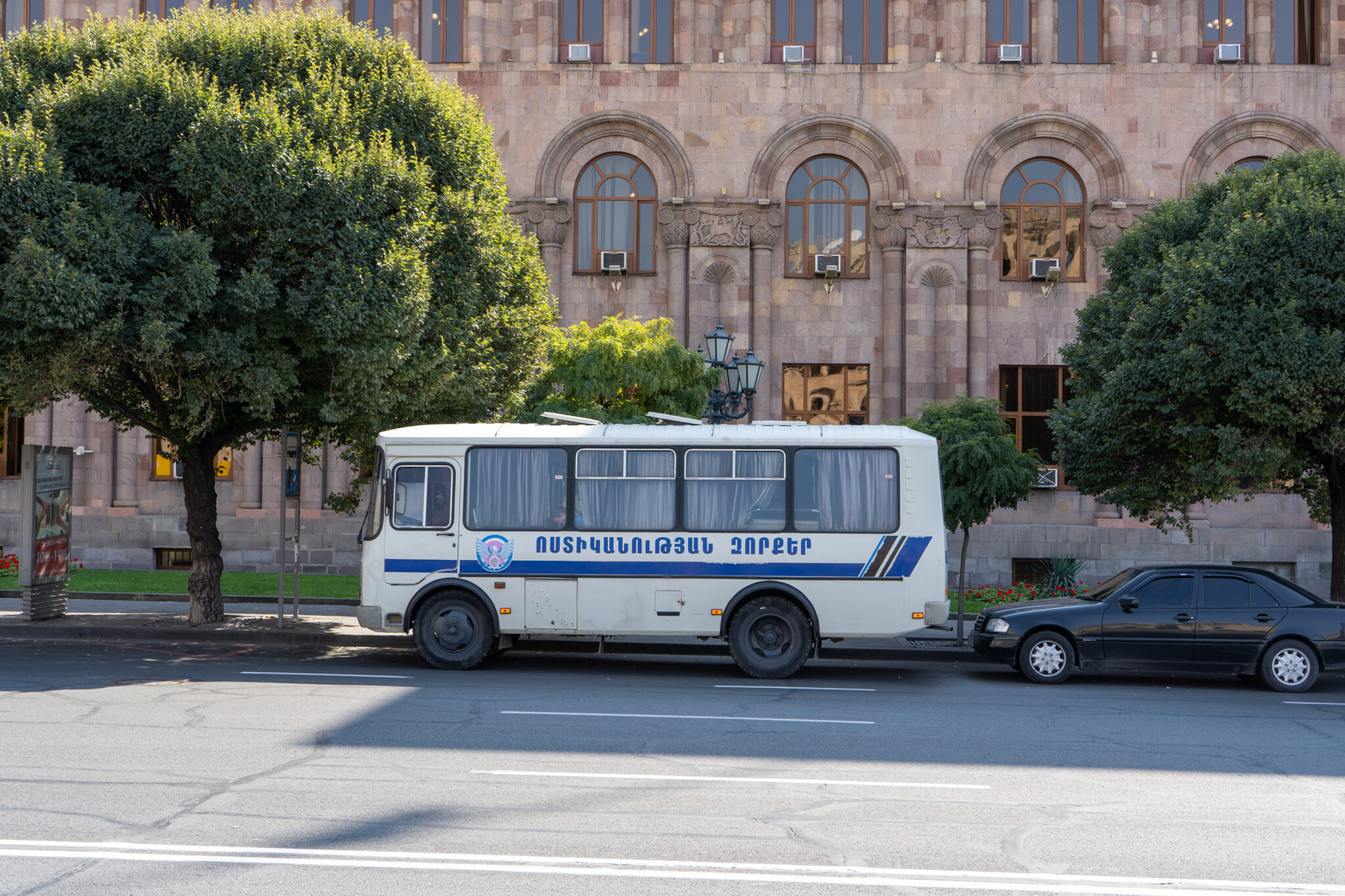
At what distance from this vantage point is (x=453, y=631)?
45.4 feet

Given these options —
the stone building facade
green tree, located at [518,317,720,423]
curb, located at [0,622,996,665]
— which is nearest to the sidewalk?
curb, located at [0,622,996,665]

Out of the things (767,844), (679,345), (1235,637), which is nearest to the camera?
(767,844)

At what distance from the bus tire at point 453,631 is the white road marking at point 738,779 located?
5.81m

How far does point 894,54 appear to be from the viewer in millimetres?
26109

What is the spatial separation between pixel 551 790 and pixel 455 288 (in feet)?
32.7

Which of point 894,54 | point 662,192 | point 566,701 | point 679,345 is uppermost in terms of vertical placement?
point 894,54

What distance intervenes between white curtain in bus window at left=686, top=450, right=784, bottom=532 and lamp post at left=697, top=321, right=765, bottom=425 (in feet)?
8.39

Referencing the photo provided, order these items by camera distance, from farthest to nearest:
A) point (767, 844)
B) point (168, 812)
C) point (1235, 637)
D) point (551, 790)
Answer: point (1235, 637)
point (551, 790)
point (168, 812)
point (767, 844)

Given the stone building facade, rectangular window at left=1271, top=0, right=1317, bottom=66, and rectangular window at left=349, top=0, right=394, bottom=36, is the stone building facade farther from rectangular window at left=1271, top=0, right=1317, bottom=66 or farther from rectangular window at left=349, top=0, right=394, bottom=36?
rectangular window at left=349, top=0, right=394, bottom=36

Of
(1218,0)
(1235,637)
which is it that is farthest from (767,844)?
(1218,0)

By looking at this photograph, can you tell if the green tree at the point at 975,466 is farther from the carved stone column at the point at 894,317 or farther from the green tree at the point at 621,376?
the carved stone column at the point at 894,317

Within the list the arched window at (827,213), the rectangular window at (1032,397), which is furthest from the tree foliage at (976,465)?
the arched window at (827,213)

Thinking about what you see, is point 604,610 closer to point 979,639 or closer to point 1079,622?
point 979,639

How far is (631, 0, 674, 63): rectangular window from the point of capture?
26516mm
